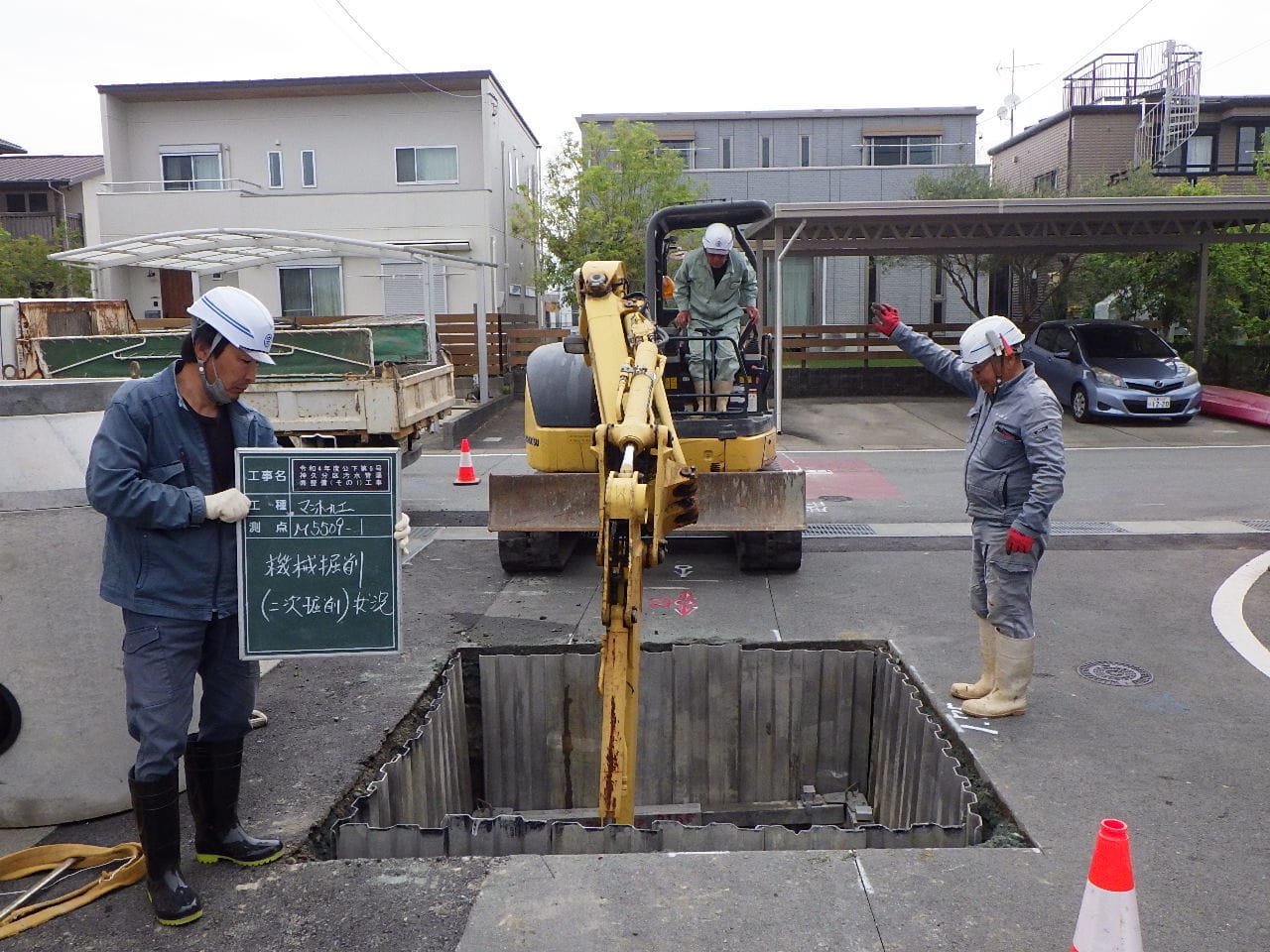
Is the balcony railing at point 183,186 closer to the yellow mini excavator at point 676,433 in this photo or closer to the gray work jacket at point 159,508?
the yellow mini excavator at point 676,433

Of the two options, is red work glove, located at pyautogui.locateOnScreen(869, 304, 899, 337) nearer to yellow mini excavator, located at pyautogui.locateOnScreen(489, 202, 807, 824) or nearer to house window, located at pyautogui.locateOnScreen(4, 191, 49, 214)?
yellow mini excavator, located at pyautogui.locateOnScreen(489, 202, 807, 824)

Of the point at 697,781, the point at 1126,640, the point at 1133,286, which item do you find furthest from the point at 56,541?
the point at 1133,286

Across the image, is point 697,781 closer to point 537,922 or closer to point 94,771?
point 537,922

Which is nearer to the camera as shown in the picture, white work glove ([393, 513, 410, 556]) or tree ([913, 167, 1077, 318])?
white work glove ([393, 513, 410, 556])

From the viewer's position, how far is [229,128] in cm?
2623

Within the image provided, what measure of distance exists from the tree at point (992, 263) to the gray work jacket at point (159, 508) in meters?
21.3

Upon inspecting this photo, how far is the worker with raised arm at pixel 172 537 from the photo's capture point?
11.3ft

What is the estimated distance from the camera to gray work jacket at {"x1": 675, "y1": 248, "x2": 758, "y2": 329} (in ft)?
27.7

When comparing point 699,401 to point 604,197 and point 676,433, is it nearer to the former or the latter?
point 676,433

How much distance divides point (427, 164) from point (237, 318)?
78.4ft

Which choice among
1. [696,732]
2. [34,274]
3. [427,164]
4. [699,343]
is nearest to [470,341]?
[427,164]

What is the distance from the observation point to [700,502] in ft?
25.6

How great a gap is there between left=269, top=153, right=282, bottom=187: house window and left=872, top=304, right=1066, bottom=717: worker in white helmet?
80.2ft

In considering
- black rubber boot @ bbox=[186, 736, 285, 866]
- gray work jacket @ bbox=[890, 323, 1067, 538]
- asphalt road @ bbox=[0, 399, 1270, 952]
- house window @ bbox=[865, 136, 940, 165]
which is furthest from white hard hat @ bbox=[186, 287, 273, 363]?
house window @ bbox=[865, 136, 940, 165]
